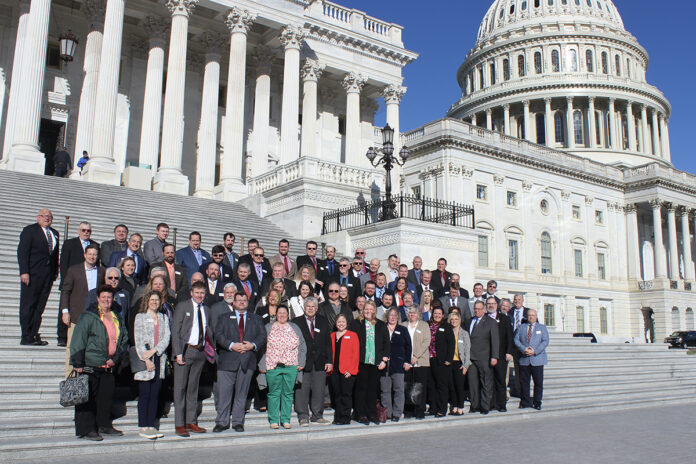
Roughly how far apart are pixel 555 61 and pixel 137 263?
7676cm

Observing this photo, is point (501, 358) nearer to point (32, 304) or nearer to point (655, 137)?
point (32, 304)

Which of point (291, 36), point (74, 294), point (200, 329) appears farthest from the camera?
point (291, 36)

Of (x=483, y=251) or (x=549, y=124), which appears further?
(x=549, y=124)

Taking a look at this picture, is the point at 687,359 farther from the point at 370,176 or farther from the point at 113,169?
the point at 113,169

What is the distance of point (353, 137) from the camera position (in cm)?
3681

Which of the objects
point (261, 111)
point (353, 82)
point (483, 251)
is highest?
point (353, 82)

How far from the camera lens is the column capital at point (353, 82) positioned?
1425 inches

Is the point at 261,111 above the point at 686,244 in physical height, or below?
above

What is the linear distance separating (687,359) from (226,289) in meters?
17.0

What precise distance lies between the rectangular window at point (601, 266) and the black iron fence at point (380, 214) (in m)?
37.8

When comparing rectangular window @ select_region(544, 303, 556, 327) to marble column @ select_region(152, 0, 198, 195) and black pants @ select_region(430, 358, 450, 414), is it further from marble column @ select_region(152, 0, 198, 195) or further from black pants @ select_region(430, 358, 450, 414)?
black pants @ select_region(430, 358, 450, 414)

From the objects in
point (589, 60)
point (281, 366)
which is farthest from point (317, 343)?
point (589, 60)

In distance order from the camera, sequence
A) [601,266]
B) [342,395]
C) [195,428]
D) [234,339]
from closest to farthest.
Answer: [195,428] → [234,339] → [342,395] → [601,266]

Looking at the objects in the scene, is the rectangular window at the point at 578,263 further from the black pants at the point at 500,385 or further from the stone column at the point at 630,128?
the black pants at the point at 500,385
